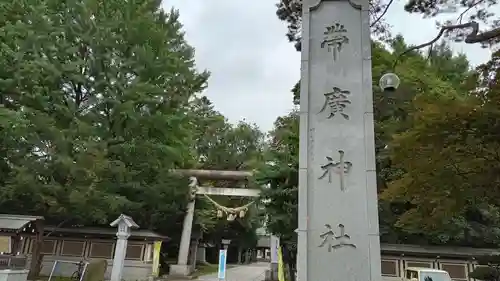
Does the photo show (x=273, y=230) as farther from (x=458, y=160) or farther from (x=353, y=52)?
(x=353, y=52)

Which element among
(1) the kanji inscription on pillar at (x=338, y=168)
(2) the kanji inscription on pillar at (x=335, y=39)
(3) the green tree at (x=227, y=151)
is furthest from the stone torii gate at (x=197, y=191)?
(1) the kanji inscription on pillar at (x=338, y=168)

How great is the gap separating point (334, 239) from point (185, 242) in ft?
51.3

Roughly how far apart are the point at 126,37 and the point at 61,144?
17.5ft

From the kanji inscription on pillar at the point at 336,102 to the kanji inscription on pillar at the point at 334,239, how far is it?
157 cm

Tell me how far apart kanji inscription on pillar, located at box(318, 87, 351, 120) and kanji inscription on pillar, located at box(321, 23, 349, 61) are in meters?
0.55

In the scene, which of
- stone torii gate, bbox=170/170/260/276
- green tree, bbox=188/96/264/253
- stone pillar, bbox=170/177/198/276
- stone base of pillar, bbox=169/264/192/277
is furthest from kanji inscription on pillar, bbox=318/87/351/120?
green tree, bbox=188/96/264/253

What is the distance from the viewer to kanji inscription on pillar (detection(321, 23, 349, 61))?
19.1 feet

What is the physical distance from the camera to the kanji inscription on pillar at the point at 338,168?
5250 millimetres

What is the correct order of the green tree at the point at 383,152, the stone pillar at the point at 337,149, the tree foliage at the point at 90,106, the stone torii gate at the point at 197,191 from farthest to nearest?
the stone torii gate at the point at 197,191 → the tree foliage at the point at 90,106 → the green tree at the point at 383,152 → the stone pillar at the point at 337,149

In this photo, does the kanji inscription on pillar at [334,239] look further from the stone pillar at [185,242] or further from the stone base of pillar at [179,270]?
the stone base of pillar at [179,270]

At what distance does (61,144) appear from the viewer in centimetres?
1406

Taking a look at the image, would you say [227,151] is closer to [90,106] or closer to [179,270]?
[179,270]

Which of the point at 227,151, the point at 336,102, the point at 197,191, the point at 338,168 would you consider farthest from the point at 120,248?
the point at 227,151

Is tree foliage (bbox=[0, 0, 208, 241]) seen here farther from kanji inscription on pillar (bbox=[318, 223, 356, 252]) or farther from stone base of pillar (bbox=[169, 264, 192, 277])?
kanji inscription on pillar (bbox=[318, 223, 356, 252])
